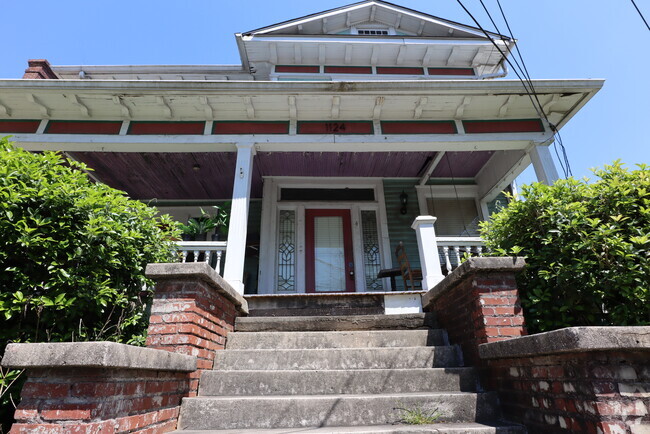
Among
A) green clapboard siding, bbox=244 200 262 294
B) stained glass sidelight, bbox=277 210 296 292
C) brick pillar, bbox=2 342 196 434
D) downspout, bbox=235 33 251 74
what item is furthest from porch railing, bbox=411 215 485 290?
downspout, bbox=235 33 251 74

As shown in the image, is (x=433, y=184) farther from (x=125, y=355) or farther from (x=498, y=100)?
(x=125, y=355)

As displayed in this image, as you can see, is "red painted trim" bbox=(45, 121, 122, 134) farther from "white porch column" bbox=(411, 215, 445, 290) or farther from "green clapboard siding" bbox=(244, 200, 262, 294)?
"white porch column" bbox=(411, 215, 445, 290)

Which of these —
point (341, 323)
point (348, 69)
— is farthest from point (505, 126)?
point (341, 323)

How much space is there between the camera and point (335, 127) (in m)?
5.11

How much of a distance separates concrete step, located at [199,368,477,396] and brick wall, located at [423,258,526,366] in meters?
0.24

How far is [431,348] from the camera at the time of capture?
8.36ft

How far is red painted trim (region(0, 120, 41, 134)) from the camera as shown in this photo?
4984 millimetres

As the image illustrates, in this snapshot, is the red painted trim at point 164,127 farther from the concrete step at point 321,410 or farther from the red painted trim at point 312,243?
the concrete step at point 321,410

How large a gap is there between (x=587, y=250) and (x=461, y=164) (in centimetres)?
459

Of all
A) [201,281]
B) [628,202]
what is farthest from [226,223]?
[628,202]

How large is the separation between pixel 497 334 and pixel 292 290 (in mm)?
4282

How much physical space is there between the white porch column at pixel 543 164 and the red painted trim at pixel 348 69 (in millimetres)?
3972

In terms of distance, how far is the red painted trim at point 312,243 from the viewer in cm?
619

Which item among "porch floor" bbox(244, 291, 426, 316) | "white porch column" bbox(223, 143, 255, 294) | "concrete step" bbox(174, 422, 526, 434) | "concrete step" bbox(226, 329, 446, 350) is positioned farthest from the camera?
"white porch column" bbox(223, 143, 255, 294)
